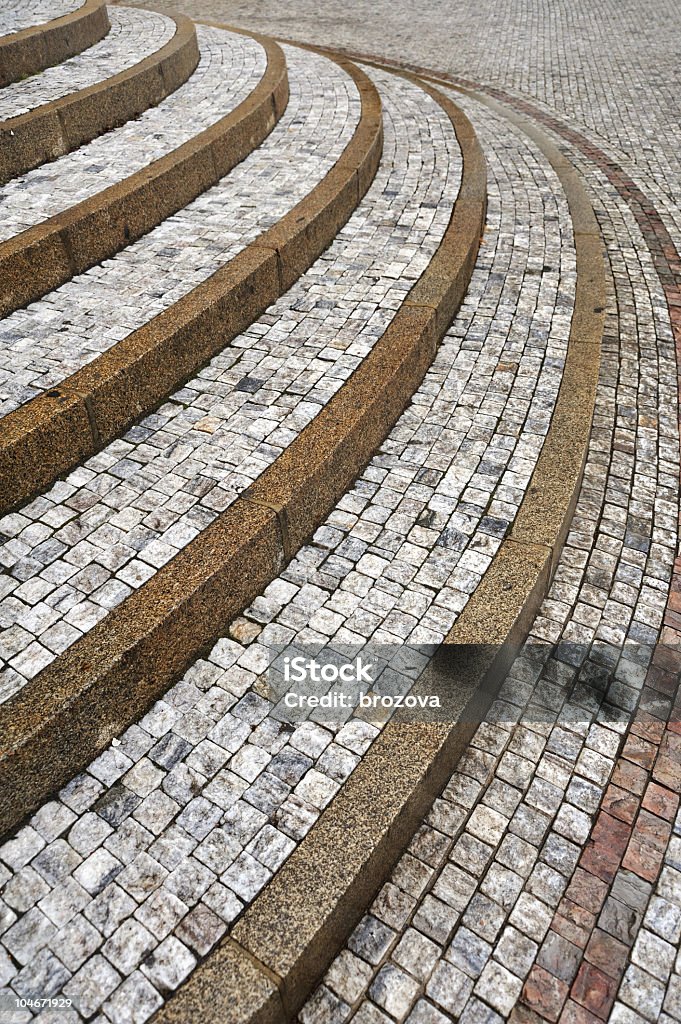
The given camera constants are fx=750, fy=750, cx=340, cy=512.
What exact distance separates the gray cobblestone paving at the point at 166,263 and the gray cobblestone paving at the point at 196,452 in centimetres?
66

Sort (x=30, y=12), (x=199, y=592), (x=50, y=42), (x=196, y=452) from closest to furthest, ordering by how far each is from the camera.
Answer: (x=199, y=592)
(x=196, y=452)
(x=50, y=42)
(x=30, y=12)

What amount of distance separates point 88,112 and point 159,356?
4409mm

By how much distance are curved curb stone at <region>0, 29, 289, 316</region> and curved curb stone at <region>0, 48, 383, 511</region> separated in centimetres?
118

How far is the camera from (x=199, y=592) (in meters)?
4.14

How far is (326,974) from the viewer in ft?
11.0

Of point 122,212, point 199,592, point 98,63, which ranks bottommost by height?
point 199,592

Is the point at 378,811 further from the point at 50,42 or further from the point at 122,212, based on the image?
the point at 50,42

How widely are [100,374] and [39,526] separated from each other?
3.86 ft

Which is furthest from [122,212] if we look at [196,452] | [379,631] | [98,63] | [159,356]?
[379,631]

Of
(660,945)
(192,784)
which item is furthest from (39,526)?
(660,945)

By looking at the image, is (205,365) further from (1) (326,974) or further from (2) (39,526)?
(1) (326,974)

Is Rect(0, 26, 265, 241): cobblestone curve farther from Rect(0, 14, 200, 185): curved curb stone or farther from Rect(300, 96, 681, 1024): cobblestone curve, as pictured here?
Rect(300, 96, 681, 1024): cobblestone curve

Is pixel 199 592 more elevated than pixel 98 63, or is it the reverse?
pixel 98 63

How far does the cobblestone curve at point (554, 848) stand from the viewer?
3314 mm
